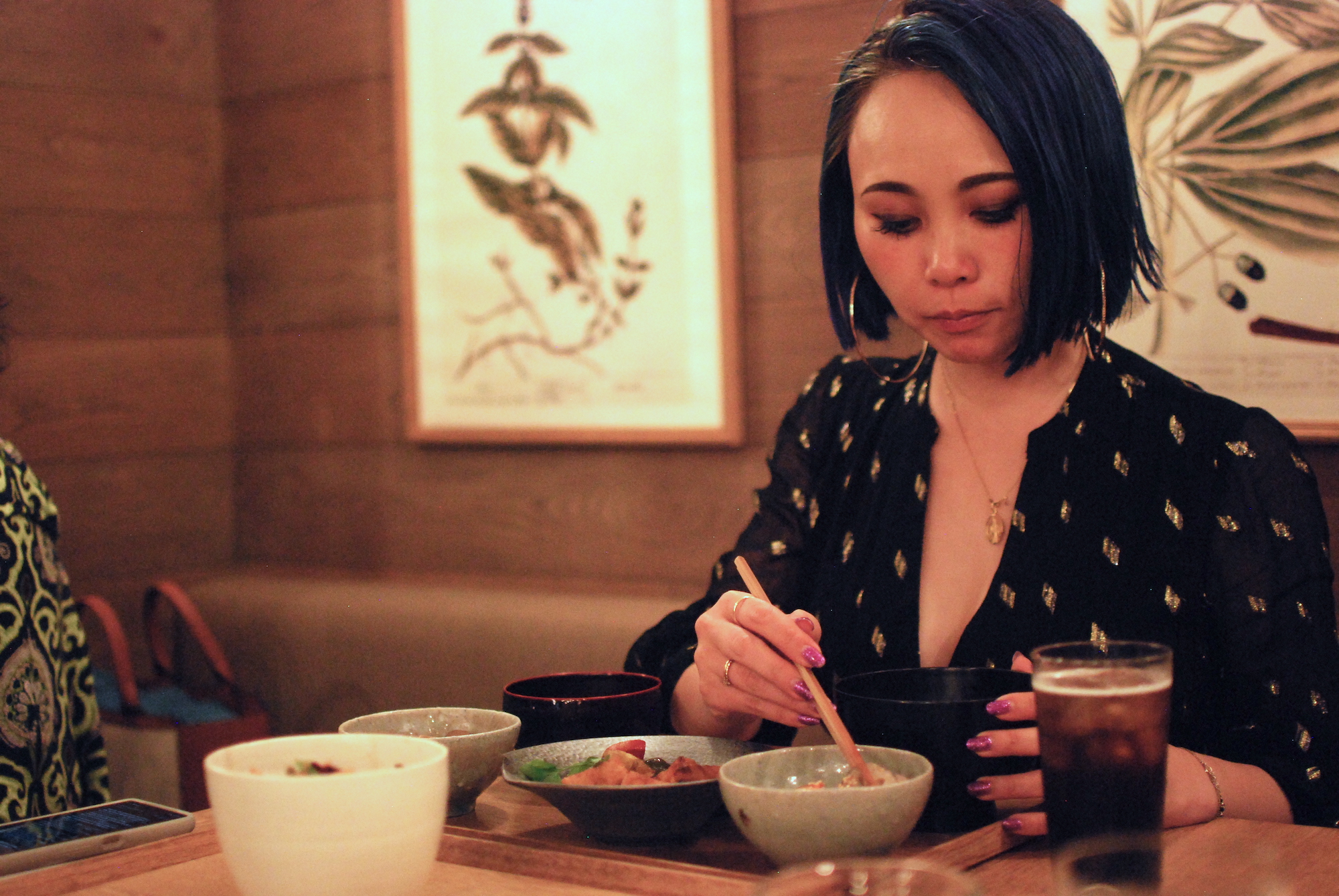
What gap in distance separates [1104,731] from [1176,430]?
669mm

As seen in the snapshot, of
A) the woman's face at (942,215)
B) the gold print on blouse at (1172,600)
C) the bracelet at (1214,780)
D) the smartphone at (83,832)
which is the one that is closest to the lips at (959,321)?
the woman's face at (942,215)

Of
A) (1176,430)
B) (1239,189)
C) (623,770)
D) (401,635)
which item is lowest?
(401,635)

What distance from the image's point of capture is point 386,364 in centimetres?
262

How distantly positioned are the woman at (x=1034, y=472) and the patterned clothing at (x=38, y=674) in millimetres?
773

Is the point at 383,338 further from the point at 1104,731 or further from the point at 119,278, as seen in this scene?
the point at 1104,731

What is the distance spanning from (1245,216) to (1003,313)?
0.63 m

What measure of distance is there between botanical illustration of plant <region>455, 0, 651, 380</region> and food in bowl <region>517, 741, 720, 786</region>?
134cm

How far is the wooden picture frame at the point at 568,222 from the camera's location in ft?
7.25

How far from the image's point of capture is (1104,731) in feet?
2.61

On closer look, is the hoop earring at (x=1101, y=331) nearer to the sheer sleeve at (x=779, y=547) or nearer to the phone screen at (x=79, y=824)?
the sheer sleeve at (x=779, y=547)

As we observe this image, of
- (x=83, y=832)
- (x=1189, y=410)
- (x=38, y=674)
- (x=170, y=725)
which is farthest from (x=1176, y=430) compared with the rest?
(x=170, y=725)

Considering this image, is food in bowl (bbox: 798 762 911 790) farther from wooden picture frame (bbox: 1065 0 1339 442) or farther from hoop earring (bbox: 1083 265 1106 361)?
wooden picture frame (bbox: 1065 0 1339 442)

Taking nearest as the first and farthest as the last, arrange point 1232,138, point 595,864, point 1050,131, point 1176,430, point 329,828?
point 329,828 < point 595,864 < point 1050,131 < point 1176,430 < point 1232,138

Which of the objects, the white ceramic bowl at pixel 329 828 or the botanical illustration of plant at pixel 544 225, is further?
the botanical illustration of plant at pixel 544 225
